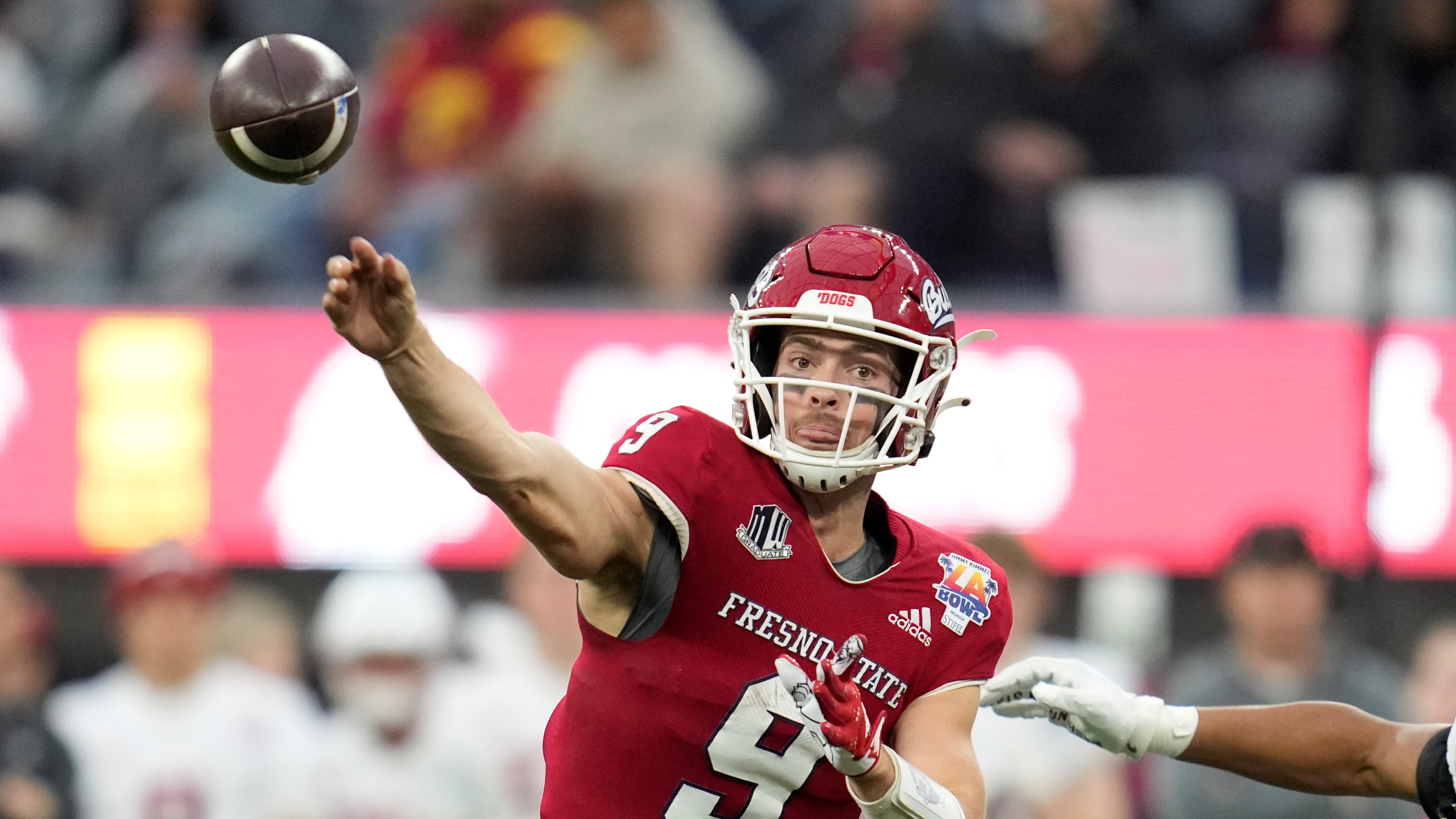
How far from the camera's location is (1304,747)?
384 cm

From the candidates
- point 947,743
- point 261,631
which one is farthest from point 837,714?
point 261,631

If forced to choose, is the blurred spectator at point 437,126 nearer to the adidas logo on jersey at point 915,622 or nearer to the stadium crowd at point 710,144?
the stadium crowd at point 710,144

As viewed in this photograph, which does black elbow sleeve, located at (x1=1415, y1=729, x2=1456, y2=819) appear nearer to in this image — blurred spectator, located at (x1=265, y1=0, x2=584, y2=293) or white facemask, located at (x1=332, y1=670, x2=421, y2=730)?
white facemask, located at (x1=332, y1=670, x2=421, y2=730)

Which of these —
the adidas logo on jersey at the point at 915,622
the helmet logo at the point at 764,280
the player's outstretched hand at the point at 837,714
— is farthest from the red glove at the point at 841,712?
the helmet logo at the point at 764,280

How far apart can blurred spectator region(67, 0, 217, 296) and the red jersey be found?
5.31 m

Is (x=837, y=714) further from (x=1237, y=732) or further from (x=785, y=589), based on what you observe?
(x=1237, y=732)

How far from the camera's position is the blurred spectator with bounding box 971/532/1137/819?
20.9 ft

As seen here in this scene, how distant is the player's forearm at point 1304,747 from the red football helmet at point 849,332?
2.90ft

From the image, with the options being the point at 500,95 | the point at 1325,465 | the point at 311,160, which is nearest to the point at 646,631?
the point at 311,160

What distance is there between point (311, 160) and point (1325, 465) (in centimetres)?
482

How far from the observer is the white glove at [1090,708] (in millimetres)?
3770

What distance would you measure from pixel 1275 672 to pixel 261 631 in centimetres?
363

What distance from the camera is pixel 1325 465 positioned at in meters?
7.03

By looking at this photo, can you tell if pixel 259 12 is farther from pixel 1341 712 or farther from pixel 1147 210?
pixel 1341 712
